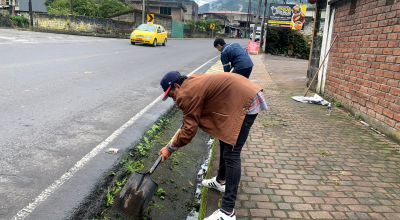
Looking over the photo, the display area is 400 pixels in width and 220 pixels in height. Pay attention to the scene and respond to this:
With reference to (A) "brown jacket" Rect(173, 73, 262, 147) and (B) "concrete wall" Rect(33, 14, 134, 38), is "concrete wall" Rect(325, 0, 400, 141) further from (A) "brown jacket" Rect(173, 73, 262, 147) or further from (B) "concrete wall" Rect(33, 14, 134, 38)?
(B) "concrete wall" Rect(33, 14, 134, 38)

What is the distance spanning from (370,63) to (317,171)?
10.0ft

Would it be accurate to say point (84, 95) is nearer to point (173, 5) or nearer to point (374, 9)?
point (374, 9)

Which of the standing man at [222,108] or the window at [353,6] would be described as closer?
the standing man at [222,108]

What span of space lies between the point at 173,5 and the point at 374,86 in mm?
54025

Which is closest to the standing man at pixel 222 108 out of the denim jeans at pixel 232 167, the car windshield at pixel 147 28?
the denim jeans at pixel 232 167

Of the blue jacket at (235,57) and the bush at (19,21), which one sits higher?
the bush at (19,21)

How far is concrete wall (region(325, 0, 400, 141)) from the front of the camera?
5.08 m

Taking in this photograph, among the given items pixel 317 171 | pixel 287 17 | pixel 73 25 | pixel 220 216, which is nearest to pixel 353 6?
pixel 317 171

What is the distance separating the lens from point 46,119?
4.71 metres

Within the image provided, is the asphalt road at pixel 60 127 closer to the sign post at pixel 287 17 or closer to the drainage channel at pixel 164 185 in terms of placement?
the drainage channel at pixel 164 185

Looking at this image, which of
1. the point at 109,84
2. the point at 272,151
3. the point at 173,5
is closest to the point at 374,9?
the point at 272,151

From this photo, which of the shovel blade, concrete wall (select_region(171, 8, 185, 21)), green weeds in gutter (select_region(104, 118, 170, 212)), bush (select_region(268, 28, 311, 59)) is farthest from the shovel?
concrete wall (select_region(171, 8, 185, 21))

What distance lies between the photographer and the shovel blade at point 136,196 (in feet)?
8.98

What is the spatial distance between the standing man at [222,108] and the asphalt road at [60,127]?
4.25 ft
